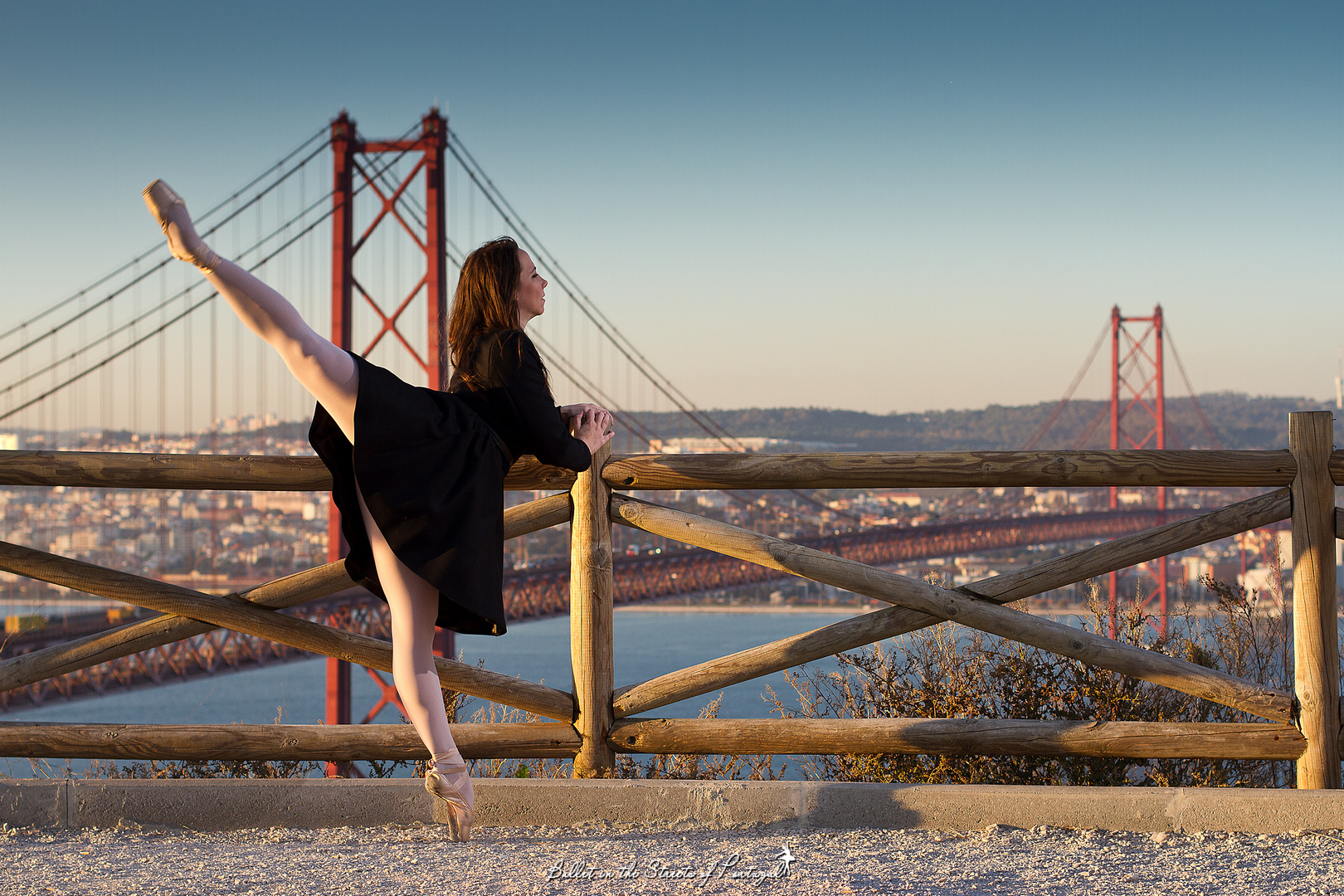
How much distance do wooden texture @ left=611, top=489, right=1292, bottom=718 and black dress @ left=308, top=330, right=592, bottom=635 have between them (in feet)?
1.79

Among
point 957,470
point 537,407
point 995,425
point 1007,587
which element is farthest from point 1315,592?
point 995,425

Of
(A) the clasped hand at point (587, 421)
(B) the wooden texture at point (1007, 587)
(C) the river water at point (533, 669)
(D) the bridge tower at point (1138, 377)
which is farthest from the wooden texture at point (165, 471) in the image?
(D) the bridge tower at point (1138, 377)

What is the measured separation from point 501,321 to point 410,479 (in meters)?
0.36

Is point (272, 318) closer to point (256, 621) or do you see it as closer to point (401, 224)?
point (256, 621)

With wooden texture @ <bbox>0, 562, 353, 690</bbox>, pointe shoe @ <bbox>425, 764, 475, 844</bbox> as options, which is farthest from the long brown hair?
pointe shoe @ <bbox>425, 764, 475, 844</bbox>

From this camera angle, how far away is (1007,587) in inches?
86.6

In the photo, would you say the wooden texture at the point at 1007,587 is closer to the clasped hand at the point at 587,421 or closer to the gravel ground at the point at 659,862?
the gravel ground at the point at 659,862

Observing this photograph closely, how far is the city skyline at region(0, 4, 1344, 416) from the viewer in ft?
75.9

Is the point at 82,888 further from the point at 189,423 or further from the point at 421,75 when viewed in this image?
the point at 421,75

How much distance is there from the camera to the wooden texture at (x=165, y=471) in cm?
219

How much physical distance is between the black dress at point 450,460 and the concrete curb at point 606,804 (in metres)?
0.43

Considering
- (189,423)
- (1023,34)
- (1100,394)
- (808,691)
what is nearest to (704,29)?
(1023,34)

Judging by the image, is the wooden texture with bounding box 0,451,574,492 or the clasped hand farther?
the wooden texture with bounding box 0,451,574,492

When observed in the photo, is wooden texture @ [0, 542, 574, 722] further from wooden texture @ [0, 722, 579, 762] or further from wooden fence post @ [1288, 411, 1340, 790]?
wooden fence post @ [1288, 411, 1340, 790]
